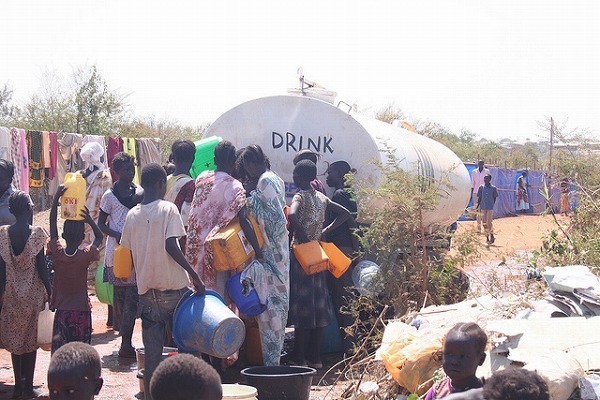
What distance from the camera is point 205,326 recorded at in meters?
5.06

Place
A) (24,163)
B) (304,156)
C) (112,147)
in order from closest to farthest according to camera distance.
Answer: (304,156) → (24,163) → (112,147)

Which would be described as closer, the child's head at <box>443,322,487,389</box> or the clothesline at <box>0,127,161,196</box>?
the child's head at <box>443,322,487,389</box>

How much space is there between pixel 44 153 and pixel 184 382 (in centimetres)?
965

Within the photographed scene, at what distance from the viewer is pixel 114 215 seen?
22.8ft

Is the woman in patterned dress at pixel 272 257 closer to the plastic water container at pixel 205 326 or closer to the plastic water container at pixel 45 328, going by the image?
the plastic water container at pixel 205 326

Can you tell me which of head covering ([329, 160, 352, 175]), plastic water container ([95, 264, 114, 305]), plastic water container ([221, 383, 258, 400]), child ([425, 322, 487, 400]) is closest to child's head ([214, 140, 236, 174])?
head covering ([329, 160, 352, 175])

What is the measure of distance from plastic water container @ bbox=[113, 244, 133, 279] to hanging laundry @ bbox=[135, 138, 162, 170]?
7198mm

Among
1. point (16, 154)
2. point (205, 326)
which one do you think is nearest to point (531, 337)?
point (205, 326)

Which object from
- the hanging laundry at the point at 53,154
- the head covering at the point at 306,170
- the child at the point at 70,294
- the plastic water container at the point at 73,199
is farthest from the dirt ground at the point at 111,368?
the hanging laundry at the point at 53,154

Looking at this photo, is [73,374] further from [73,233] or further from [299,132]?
[299,132]

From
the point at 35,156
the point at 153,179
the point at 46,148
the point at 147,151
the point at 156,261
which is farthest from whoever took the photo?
the point at 147,151

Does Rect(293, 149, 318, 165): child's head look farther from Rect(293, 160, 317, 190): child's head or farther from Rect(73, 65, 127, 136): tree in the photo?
Rect(73, 65, 127, 136): tree

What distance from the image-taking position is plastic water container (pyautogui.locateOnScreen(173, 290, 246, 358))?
5.06 meters

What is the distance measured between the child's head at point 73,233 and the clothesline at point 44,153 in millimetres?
4627
